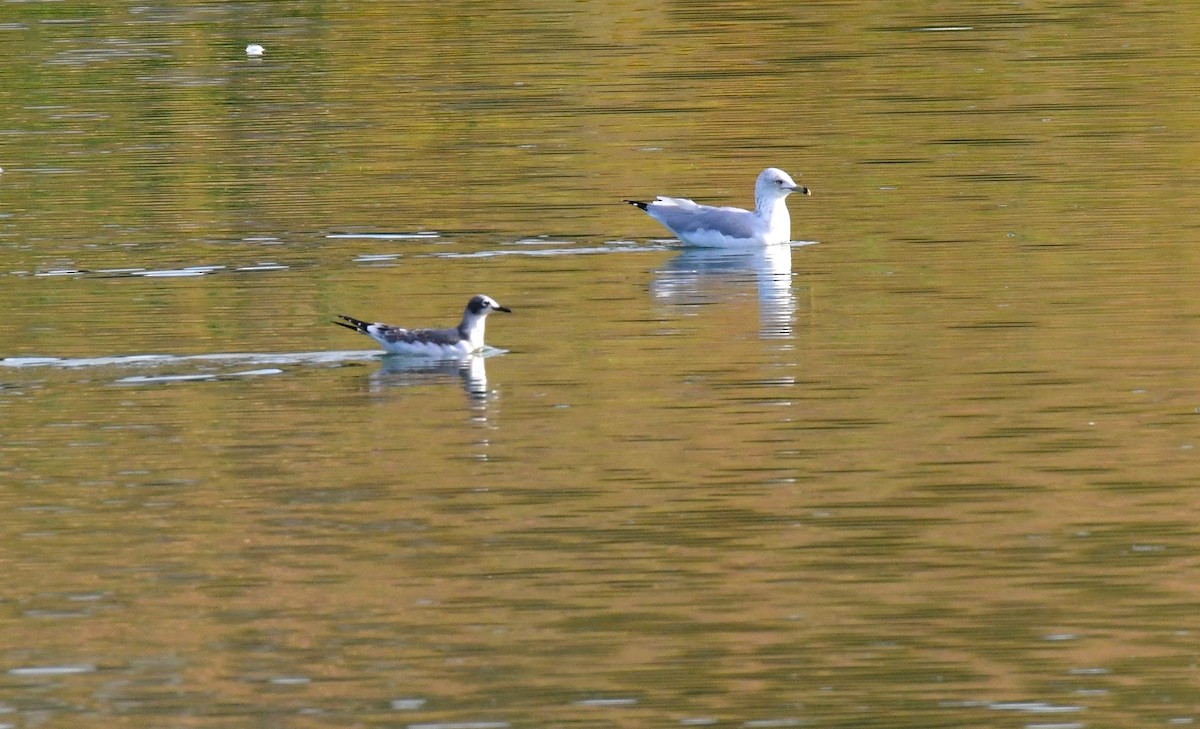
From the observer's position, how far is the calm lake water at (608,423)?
39.3 ft

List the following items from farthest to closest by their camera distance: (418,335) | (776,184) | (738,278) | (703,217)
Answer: (703,217) < (776,184) < (738,278) < (418,335)

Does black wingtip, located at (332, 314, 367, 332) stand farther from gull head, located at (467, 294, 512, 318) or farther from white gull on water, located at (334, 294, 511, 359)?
gull head, located at (467, 294, 512, 318)

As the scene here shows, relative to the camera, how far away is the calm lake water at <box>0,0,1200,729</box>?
11977 millimetres

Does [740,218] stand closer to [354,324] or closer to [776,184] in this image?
[776,184]

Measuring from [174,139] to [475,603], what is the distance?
21873 millimetres

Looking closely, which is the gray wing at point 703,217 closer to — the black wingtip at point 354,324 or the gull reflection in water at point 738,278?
the gull reflection in water at point 738,278

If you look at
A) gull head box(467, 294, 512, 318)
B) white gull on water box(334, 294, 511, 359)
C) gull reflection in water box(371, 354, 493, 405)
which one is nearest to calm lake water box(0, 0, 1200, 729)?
gull reflection in water box(371, 354, 493, 405)

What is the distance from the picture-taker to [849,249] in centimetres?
2439

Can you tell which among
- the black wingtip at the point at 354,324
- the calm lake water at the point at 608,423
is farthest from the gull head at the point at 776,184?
the black wingtip at the point at 354,324

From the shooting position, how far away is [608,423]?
1683 centimetres

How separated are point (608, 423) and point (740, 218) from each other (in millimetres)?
8482

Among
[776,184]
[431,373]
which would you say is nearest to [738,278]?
[776,184]

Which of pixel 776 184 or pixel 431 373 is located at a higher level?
pixel 776 184

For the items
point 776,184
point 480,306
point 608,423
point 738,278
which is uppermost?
point 776,184
